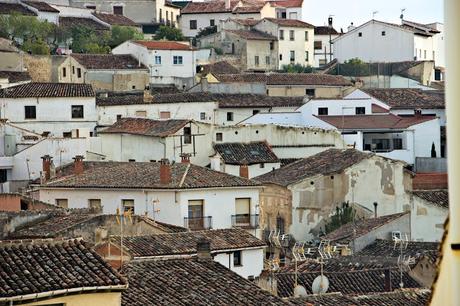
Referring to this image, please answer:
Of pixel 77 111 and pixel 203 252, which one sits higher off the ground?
pixel 77 111

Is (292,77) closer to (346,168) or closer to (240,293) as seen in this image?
(346,168)

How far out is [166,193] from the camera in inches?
1185

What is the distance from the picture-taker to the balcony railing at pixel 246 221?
3088 cm

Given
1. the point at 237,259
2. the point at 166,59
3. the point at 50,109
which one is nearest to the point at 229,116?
the point at 50,109

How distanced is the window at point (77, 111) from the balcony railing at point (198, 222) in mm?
15510

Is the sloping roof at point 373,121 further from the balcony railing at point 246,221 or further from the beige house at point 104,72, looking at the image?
the balcony railing at point 246,221

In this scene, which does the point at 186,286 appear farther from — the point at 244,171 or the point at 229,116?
the point at 229,116

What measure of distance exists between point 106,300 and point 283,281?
1116cm

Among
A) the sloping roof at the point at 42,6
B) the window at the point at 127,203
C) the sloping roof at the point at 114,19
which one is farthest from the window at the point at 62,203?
the sloping roof at the point at 114,19

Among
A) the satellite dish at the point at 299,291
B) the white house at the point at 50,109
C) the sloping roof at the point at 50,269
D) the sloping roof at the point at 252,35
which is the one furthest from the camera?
the sloping roof at the point at 252,35

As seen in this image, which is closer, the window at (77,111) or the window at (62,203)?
the window at (62,203)

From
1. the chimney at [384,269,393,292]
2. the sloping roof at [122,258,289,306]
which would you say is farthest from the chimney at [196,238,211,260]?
the chimney at [384,269,393,292]

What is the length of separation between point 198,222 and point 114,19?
37892 millimetres

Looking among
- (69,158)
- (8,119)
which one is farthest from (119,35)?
(69,158)
